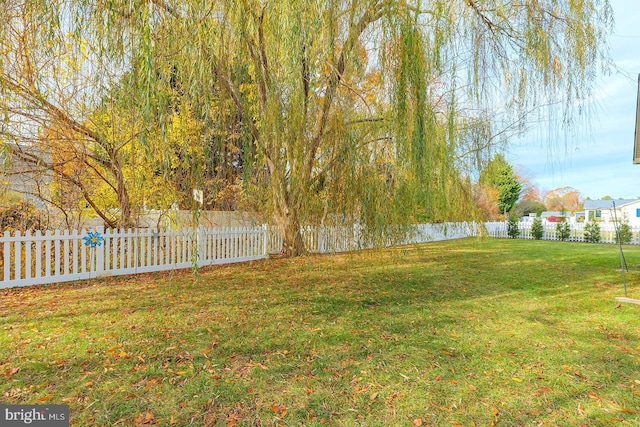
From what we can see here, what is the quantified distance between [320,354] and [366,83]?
2230 mm

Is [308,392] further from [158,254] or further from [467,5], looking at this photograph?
[158,254]

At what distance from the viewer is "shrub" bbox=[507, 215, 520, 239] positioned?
15384mm

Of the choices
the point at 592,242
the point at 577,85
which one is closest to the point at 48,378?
the point at 577,85

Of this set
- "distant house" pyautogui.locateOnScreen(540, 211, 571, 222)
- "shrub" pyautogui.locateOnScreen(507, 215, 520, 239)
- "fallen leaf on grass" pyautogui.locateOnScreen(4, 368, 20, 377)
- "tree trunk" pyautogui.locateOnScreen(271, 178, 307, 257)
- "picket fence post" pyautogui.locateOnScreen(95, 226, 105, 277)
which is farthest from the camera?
"distant house" pyautogui.locateOnScreen(540, 211, 571, 222)

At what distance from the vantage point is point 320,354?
7.82 ft

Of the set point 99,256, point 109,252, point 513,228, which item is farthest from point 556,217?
point 99,256

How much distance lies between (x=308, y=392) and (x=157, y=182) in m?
2.36

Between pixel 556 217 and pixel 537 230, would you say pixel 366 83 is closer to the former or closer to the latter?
pixel 537 230

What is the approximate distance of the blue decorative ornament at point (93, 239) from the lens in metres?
4.68

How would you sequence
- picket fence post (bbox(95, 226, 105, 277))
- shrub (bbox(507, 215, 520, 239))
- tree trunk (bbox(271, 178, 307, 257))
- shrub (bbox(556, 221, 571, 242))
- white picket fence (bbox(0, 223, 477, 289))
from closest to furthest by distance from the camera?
tree trunk (bbox(271, 178, 307, 257)) → white picket fence (bbox(0, 223, 477, 289)) → picket fence post (bbox(95, 226, 105, 277)) → shrub (bbox(556, 221, 571, 242)) → shrub (bbox(507, 215, 520, 239))

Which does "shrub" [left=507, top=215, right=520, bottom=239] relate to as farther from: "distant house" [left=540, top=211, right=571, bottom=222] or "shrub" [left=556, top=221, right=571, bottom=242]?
"distant house" [left=540, top=211, right=571, bottom=222]

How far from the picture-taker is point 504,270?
638 centimetres
